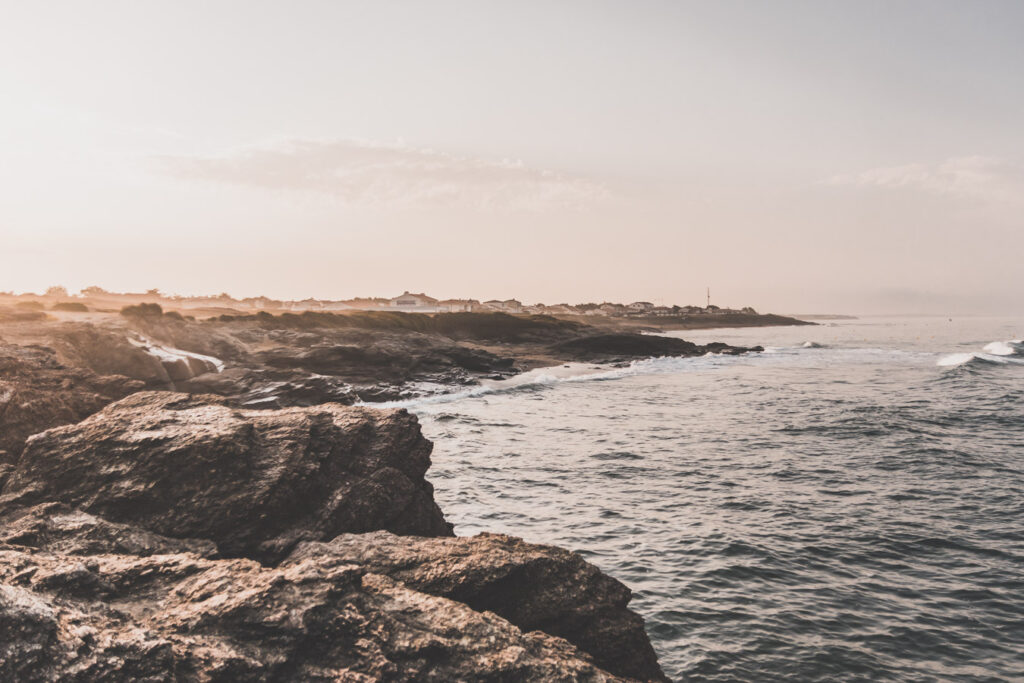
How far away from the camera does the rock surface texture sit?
13.9 feet

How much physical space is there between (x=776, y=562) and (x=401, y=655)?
1025 cm

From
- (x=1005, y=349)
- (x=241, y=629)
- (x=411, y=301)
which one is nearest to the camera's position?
(x=241, y=629)

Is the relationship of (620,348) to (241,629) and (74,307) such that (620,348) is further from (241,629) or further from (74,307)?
(74,307)

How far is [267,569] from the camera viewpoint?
5.30 metres

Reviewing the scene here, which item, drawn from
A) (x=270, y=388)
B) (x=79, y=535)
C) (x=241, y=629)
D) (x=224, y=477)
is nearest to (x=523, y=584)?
(x=241, y=629)

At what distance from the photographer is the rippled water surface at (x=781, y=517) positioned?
9.08 m

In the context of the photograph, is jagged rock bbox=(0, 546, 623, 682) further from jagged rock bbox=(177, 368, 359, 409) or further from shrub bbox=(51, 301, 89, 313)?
shrub bbox=(51, 301, 89, 313)

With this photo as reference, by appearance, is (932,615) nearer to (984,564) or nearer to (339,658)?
(984,564)

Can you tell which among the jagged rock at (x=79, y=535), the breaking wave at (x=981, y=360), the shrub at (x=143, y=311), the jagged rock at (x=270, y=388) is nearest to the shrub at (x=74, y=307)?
the shrub at (x=143, y=311)

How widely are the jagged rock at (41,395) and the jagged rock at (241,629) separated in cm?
751

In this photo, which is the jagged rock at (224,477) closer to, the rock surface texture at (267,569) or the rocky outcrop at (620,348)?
the rock surface texture at (267,569)

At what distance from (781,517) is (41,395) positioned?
1959 centimetres

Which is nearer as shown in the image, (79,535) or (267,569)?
(267,569)

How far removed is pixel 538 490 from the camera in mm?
16938
